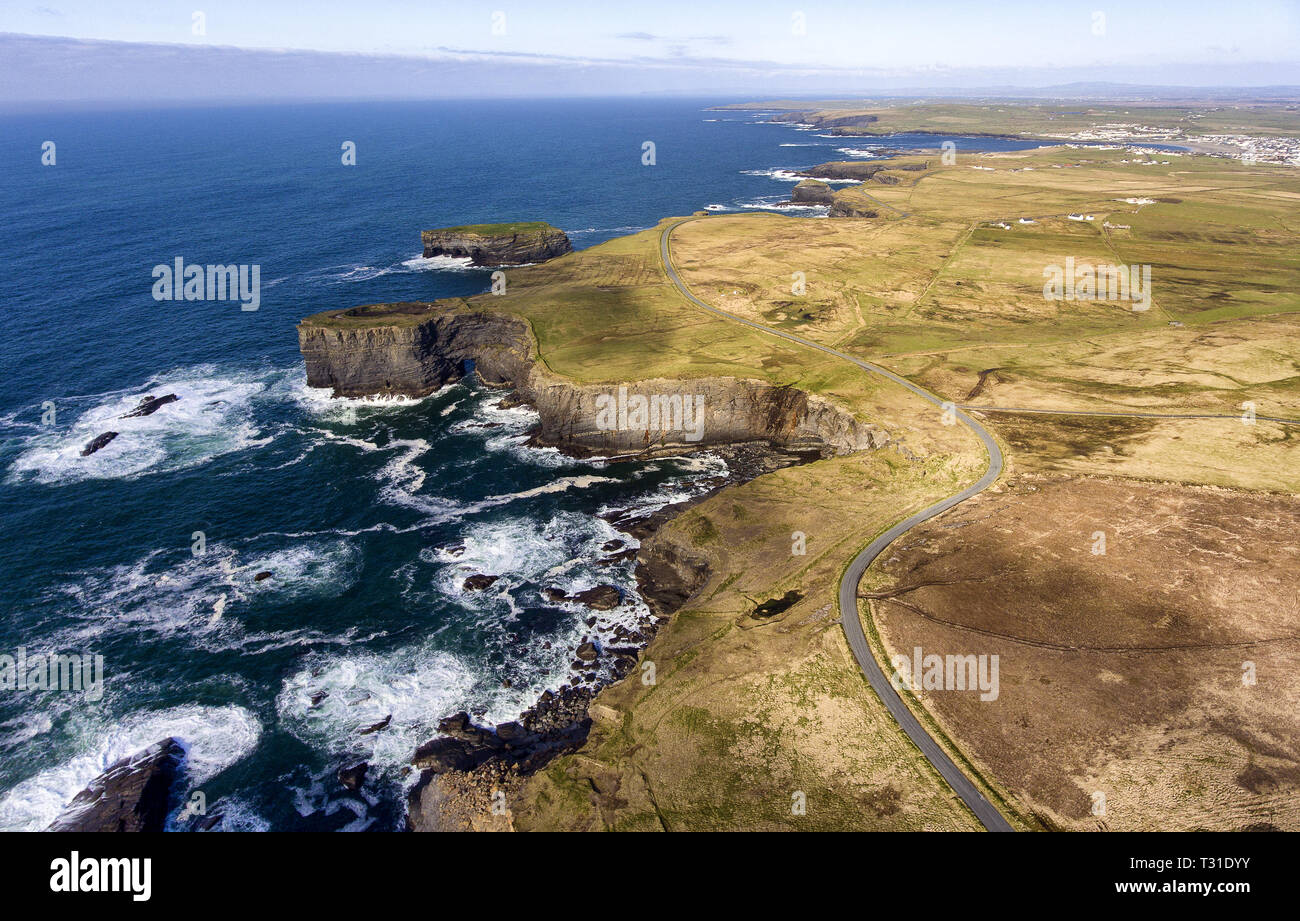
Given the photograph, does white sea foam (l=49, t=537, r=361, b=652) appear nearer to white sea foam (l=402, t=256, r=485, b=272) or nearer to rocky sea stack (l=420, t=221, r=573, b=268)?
white sea foam (l=402, t=256, r=485, b=272)

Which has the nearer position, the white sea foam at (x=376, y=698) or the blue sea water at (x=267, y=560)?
the blue sea water at (x=267, y=560)

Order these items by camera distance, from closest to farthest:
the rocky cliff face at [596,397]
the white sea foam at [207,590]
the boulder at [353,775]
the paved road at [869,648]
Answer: the paved road at [869,648] → the boulder at [353,775] → the white sea foam at [207,590] → the rocky cliff face at [596,397]

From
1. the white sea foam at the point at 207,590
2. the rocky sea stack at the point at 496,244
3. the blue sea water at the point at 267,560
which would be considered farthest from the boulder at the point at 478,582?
the rocky sea stack at the point at 496,244

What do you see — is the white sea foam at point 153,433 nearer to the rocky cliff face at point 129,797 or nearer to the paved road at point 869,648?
the rocky cliff face at point 129,797

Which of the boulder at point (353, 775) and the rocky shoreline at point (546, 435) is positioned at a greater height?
the rocky shoreline at point (546, 435)

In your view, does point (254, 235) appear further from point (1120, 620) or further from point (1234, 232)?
point (1234, 232)

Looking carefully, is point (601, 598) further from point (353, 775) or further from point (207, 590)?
point (207, 590)
